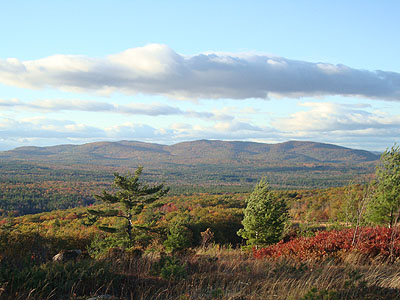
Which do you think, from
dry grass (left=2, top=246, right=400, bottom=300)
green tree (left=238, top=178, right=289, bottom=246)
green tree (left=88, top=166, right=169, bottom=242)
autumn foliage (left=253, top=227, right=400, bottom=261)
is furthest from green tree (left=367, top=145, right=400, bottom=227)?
green tree (left=88, top=166, right=169, bottom=242)

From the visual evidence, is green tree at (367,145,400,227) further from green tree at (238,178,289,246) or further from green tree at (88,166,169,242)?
green tree at (88,166,169,242)

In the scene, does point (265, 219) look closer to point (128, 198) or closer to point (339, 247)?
point (339, 247)

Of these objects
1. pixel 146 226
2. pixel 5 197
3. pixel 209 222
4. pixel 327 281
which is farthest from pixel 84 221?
pixel 5 197

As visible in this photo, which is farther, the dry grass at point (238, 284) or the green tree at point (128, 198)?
the green tree at point (128, 198)

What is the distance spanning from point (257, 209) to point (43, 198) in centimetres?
9311

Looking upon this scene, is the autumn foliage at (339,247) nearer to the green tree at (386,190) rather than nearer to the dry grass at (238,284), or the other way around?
the dry grass at (238,284)

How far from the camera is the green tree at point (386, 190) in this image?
55.6 ft

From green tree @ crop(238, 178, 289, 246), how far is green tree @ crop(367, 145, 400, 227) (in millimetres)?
5110

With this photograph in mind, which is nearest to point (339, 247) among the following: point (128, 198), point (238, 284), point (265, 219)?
point (238, 284)

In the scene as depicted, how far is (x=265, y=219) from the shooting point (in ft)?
55.6

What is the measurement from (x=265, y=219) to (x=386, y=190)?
22.8 ft

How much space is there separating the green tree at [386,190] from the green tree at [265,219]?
16.8ft

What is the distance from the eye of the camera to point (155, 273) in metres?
6.18

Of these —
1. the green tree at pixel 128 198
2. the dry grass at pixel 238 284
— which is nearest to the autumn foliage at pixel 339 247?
the dry grass at pixel 238 284
